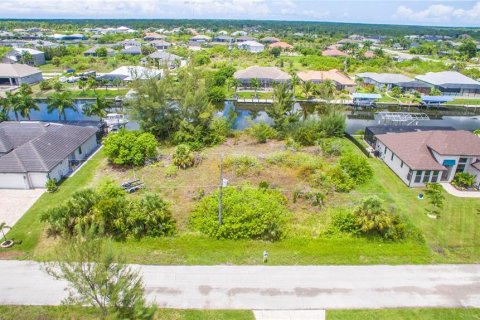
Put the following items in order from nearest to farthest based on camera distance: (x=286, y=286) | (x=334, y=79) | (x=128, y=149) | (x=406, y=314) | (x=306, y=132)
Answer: (x=406, y=314)
(x=286, y=286)
(x=128, y=149)
(x=306, y=132)
(x=334, y=79)

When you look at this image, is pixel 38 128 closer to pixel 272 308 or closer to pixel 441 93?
pixel 272 308

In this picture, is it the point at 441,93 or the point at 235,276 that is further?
the point at 441,93

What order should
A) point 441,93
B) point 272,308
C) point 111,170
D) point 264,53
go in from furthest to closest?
point 264,53 < point 441,93 < point 111,170 < point 272,308

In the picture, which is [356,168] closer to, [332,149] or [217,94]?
[332,149]

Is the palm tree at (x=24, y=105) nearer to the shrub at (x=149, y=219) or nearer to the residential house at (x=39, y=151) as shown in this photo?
the residential house at (x=39, y=151)

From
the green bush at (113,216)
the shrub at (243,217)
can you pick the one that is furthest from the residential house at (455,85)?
the green bush at (113,216)

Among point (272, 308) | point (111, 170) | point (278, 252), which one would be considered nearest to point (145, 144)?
point (111, 170)

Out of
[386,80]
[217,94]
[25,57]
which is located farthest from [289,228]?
[25,57]
